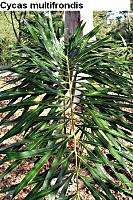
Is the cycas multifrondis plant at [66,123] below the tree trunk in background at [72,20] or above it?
below

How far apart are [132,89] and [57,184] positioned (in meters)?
0.71

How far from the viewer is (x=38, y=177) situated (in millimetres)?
1394

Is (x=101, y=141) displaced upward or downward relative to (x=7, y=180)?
upward

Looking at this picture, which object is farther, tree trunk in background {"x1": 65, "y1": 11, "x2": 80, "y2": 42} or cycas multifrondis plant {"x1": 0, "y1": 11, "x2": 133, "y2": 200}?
tree trunk in background {"x1": 65, "y1": 11, "x2": 80, "y2": 42}

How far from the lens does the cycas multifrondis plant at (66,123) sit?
1.33 meters

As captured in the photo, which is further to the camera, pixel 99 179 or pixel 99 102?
pixel 99 102

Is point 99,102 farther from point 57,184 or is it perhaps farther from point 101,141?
point 57,184

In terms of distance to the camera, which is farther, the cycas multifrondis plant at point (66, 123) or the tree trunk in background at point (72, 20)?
the tree trunk in background at point (72, 20)

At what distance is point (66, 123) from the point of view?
1509 mm

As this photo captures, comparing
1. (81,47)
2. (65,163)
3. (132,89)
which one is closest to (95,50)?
(81,47)

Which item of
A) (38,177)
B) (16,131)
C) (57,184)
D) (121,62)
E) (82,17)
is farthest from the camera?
(82,17)

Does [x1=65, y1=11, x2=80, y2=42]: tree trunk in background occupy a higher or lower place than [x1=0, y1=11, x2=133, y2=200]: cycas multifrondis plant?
higher

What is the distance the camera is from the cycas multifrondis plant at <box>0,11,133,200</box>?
1334 millimetres

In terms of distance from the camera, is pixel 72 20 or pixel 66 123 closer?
pixel 66 123
